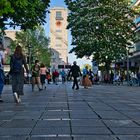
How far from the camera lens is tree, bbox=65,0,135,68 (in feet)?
219

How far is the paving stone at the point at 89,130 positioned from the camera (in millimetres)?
8276

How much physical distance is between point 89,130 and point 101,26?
58.9m

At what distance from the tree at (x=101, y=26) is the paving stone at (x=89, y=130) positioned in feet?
188

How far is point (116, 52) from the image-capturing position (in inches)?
2662

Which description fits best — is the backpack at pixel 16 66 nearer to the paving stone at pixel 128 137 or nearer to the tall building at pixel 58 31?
the paving stone at pixel 128 137

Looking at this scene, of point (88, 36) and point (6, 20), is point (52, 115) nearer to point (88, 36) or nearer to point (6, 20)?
point (6, 20)

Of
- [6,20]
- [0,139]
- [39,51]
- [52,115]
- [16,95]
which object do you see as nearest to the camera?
[0,139]

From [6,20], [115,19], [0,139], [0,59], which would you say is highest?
[115,19]

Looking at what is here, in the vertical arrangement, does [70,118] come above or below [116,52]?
below

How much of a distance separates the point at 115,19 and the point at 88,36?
164 inches

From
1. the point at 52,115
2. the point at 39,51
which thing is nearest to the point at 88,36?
the point at 39,51

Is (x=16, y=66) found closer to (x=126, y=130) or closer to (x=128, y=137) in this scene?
(x=126, y=130)

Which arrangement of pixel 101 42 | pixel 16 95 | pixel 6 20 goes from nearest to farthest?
pixel 16 95, pixel 6 20, pixel 101 42

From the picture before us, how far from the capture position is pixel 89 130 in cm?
863
